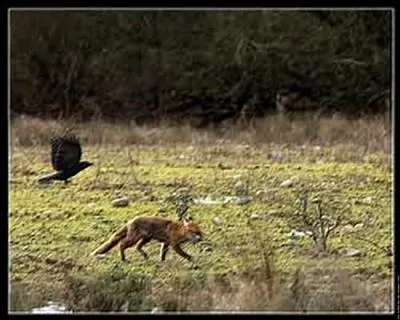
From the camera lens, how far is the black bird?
505 centimetres

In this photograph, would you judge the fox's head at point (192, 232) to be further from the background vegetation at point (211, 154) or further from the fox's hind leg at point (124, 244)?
the fox's hind leg at point (124, 244)

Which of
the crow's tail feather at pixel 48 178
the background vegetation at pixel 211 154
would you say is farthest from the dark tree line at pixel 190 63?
the crow's tail feather at pixel 48 178

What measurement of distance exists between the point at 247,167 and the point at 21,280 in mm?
842

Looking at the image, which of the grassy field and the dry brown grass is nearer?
the grassy field

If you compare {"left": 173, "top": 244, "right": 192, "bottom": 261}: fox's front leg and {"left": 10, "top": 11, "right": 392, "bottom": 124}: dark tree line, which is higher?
{"left": 10, "top": 11, "right": 392, "bottom": 124}: dark tree line

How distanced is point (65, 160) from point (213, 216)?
533mm

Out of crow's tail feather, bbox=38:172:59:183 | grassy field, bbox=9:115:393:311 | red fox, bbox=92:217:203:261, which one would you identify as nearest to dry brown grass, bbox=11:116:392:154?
grassy field, bbox=9:115:393:311

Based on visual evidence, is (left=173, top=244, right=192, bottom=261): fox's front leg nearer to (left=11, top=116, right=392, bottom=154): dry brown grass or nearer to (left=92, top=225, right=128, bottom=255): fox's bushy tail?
(left=92, top=225, right=128, bottom=255): fox's bushy tail

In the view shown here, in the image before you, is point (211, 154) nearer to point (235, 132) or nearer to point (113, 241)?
point (235, 132)

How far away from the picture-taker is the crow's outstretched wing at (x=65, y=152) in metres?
5.05

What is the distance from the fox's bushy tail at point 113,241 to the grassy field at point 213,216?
0.08 ft

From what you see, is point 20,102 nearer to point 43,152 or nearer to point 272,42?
point 43,152

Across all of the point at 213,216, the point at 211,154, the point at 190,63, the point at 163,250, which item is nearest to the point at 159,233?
the point at 163,250

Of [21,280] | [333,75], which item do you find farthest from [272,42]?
[21,280]
